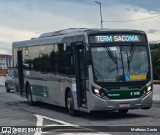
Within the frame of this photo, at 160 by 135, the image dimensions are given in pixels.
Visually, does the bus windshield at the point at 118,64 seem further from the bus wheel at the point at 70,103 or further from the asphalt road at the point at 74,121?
the bus wheel at the point at 70,103

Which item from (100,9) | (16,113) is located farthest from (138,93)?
(100,9)

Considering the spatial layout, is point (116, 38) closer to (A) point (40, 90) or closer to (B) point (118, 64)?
(B) point (118, 64)

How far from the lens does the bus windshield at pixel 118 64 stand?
55.0 ft

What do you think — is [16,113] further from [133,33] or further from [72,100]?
[133,33]

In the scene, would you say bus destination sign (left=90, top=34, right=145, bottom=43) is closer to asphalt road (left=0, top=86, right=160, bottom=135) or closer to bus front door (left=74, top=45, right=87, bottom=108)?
bus front door (left=74, top=45, right=87, bottom=108)

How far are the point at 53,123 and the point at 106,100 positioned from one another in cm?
184

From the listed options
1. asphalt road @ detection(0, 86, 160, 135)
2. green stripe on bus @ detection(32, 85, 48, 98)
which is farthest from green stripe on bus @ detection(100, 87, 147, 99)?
green stripe on bus @ detection(32, 85, 48, 98)

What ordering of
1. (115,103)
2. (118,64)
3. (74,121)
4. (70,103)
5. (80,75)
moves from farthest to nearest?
(70,103) < (80,75) < (118,64) < (115,103) < (74,121)

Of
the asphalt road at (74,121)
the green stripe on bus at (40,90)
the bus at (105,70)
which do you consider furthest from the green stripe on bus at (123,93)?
the green stripe on bus at (40,90)


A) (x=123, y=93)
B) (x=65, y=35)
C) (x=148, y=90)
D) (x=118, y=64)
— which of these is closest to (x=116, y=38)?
(x=118, y=64)

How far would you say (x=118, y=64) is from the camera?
16891mm

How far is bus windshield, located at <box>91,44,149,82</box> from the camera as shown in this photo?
16.8 metres

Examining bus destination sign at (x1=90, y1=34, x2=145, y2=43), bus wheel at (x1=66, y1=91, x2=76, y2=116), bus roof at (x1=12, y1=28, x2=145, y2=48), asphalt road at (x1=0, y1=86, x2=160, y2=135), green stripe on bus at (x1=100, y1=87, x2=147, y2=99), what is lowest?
asphalt road at (x1=0, y1=86, x2=160, y2=135)

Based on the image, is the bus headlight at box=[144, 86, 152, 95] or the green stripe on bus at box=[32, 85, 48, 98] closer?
the bus headlight at box=[144, 86, 152, 95]
